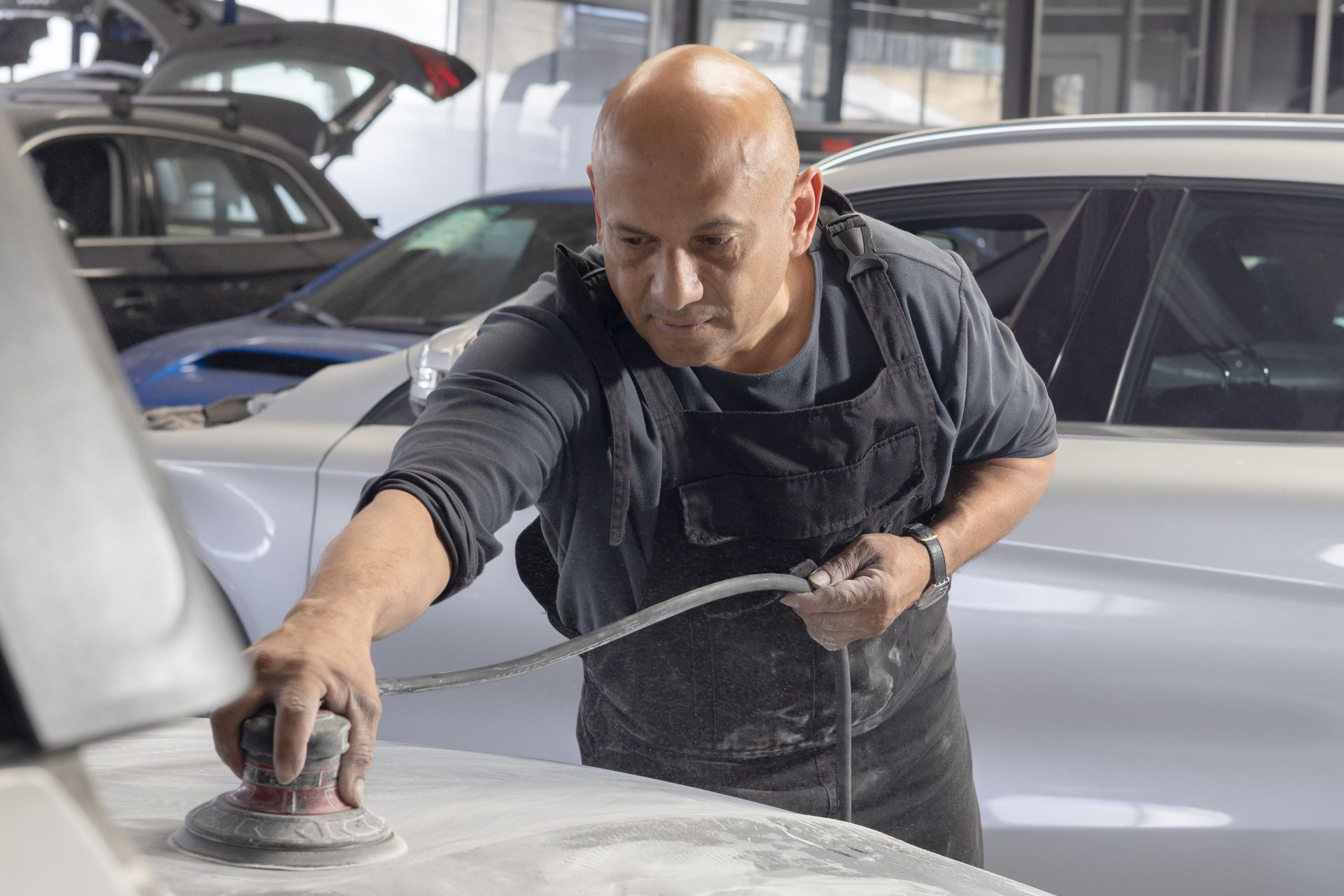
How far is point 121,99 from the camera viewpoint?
635 cm

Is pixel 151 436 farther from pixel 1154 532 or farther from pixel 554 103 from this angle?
pixel 554 103

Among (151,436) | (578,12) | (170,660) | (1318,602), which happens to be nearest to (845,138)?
(578,12)

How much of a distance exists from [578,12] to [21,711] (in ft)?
35.7

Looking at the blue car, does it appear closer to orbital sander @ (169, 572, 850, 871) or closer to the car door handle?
the car door handle

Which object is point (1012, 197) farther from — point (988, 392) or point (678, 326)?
point (678, 326)

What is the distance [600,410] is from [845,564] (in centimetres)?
35

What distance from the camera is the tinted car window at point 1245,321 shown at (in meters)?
2.25

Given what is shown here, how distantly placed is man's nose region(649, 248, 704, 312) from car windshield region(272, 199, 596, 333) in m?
3.05

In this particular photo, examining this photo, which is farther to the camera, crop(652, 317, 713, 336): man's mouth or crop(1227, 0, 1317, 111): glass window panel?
crop(1227, 0, 1317, 111): glass window panel

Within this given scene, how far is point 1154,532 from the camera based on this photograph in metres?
2.21

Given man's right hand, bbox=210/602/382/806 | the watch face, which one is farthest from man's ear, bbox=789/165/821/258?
man's right hand, bbox=210/602/382/806

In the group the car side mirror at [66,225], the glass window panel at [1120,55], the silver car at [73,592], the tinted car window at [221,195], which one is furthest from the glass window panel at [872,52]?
the silver car at [73,592]

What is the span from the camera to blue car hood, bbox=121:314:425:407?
458 centimetres

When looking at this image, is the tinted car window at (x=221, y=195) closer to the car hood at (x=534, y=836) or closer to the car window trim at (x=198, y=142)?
the car window trim at (x=198, y=142)
